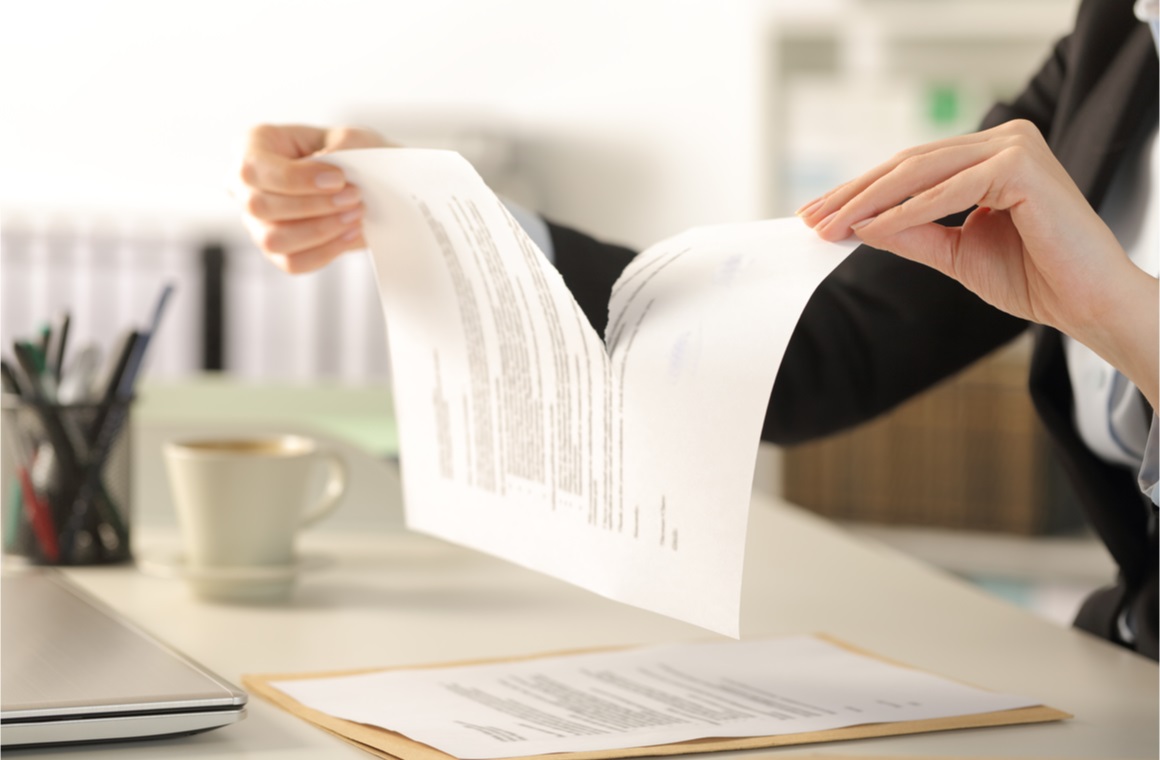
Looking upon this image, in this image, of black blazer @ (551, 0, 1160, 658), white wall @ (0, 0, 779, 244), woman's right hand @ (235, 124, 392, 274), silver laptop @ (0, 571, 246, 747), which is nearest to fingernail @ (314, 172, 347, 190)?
woman's right hand @ (235, 124, 392, 274)

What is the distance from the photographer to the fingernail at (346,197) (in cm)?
65

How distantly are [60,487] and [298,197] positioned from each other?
267 mm

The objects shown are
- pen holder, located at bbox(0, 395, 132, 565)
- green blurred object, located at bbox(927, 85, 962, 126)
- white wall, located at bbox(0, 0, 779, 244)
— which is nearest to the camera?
pen holder, located at bbox(0, 395, 132, 565)

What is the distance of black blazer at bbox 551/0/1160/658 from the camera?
0.70 metres

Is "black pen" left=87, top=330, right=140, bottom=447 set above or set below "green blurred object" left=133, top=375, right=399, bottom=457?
above

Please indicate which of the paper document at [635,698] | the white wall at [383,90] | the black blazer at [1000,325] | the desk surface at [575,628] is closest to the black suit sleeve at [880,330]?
the black blazer at [1000,325]

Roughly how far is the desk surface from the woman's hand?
0.15 meters

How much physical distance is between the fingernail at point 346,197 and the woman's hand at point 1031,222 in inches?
10.2

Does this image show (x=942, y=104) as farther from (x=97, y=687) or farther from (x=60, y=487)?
(x=97, y=687)

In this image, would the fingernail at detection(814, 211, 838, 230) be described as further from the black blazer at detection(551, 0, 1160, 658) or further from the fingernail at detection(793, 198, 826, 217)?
the black blazer at detection(551, 0, 1160, 658)

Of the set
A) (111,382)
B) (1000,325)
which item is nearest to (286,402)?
(111,382)

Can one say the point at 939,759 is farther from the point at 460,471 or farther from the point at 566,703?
the point at 460,471

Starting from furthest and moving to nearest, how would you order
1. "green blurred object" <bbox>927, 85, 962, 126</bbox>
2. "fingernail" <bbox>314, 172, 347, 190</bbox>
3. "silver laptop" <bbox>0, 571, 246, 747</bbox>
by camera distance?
"green blurred object" <bbox>927, 85, 962, 126</bbox> → "fingernail" <bbox>314, 172, 347, 190</bbox> → "silver laptop" <bbox>0, 571, 246, 747</bbox>

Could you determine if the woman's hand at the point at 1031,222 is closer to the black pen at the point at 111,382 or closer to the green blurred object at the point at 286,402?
the black pen at the point at 111,382
